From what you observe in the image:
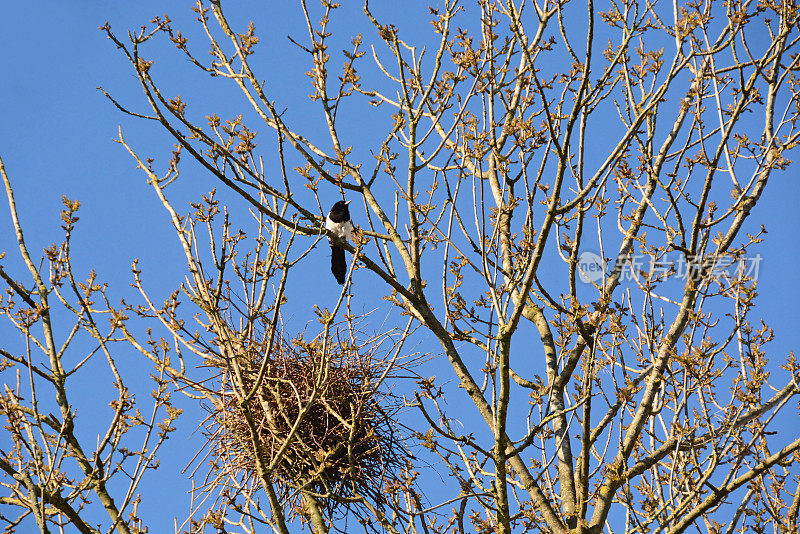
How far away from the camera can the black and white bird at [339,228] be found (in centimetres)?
626

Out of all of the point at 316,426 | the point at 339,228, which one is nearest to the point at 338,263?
the point at 339,228

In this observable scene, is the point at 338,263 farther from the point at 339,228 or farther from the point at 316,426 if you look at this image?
the point at 316,426

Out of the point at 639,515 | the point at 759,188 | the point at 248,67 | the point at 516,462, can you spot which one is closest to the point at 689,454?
the point at 639,515

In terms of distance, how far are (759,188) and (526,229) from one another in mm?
1648

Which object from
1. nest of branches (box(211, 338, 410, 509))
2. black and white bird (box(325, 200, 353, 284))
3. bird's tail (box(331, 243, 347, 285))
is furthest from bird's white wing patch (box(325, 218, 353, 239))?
nest of branches (box(211, 338, 410, 509))

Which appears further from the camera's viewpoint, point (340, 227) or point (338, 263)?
point (338, 263)

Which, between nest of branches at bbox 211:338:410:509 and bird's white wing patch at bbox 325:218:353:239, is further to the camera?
bird's white wing patch at bbox 325:218:353:239

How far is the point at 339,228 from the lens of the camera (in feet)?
20.8

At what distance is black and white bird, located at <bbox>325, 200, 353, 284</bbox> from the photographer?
20.5 feet

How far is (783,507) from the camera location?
4617mm

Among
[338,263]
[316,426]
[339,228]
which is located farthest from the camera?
[338,263]

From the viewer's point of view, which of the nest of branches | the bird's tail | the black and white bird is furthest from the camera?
the bird's tail

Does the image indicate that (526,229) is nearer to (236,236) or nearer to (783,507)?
(236,236)

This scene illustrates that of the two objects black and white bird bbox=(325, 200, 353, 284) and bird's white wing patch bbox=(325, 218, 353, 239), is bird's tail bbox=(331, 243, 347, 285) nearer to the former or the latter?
black and white bird bbox=(325, 200, 353, 284)
